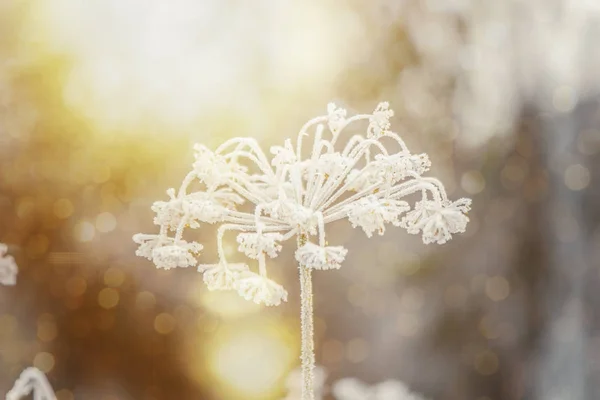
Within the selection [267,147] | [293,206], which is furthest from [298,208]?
[267,147]

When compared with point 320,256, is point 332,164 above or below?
above

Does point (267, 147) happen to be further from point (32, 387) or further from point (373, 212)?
point (32, 387)

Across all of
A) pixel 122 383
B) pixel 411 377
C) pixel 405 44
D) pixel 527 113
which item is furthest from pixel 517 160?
pixel 122 383

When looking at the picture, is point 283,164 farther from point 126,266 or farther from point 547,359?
→ point 547,359

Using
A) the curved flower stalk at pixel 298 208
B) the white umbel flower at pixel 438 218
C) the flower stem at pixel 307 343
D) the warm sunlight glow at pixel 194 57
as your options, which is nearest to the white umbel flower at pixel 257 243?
the curved flower stalk at pixel 298 208

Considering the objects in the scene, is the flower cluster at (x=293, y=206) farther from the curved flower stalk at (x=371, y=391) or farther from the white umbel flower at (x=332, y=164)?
the curved flower stalk at (x=371, y=391)

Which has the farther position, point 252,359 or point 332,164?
point 252,359

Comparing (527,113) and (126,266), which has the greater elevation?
(527,113)
